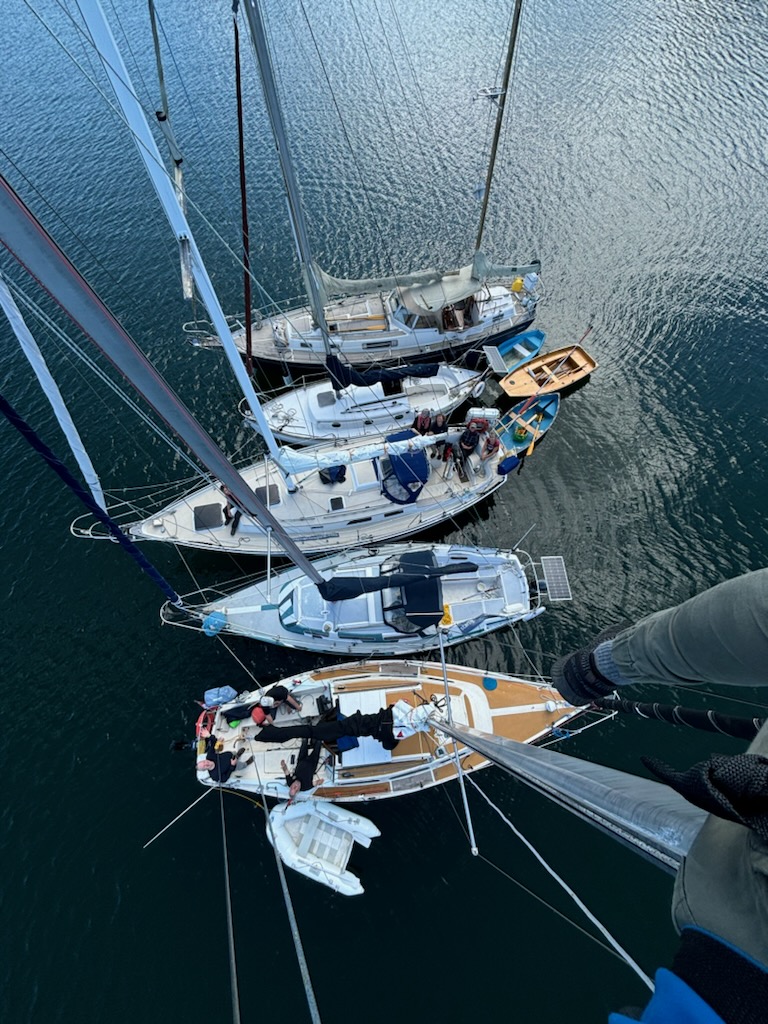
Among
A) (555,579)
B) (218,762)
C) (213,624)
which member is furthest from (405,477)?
(218,762)

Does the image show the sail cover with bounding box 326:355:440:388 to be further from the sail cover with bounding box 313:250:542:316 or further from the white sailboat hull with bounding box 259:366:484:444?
the sail cover with bounding box 313:250:542:316

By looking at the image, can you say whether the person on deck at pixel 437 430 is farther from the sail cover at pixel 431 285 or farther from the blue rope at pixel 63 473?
the blue rope at pixel 63 473

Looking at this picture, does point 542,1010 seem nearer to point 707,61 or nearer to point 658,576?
point 658,576

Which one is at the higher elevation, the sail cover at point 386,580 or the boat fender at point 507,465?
the boat fender at point 507,465

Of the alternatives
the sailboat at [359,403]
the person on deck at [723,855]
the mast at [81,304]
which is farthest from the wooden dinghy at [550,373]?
the person on deck at [723,855]

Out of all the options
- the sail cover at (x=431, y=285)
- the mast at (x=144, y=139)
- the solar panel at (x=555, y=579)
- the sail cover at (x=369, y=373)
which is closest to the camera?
the mast at (x=144, y=139)

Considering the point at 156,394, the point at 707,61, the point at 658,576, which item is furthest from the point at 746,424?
the point at 707,61

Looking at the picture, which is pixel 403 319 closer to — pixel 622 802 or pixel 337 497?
pixel 337 497
